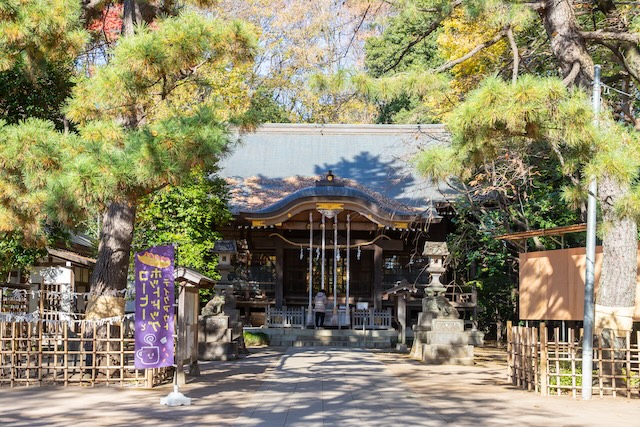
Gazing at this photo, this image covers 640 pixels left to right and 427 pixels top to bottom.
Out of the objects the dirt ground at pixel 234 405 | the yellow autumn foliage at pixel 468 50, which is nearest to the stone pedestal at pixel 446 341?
the dirt ground at pixel 234 405

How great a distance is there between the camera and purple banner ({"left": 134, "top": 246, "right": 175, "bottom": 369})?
9906 millimetres

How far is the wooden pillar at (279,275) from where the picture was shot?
2158cm

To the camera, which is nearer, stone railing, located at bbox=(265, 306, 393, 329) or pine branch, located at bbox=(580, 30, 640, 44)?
pine branch, located at bbox=(580, 30, 640, 44)

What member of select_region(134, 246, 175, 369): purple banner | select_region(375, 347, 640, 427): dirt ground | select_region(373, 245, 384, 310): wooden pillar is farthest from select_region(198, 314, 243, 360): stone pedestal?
select_region(373, 245, 384, 310): wooden pillar

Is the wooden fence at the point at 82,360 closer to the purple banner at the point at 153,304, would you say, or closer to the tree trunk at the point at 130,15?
the purple banner at the point at 153,304

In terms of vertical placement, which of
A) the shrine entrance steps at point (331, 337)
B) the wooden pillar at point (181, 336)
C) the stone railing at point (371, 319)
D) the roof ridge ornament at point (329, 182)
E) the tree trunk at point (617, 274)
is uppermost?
the roof ridge ornament at point (329, 182)

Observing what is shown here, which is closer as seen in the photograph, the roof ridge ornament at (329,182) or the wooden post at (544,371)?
the wooden post at (544,371)

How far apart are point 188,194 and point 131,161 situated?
9.67 m

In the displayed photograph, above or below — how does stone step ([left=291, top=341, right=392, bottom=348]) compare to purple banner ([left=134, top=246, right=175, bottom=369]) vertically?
below

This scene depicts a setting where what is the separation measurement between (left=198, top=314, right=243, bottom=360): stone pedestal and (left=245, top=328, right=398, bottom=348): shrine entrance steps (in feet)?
14.2

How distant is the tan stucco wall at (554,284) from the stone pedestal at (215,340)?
5.82 meters

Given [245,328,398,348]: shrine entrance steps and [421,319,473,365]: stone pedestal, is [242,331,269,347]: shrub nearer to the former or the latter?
[245,328,398,348]: shrine entrance steps

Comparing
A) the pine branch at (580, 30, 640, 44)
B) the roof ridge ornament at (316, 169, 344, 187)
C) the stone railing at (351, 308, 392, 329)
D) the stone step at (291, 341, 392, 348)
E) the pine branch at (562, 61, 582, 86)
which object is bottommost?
the stone step at (291, 341, 392, 348)

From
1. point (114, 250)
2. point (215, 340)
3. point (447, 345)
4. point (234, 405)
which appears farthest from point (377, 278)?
point (234, 405)
